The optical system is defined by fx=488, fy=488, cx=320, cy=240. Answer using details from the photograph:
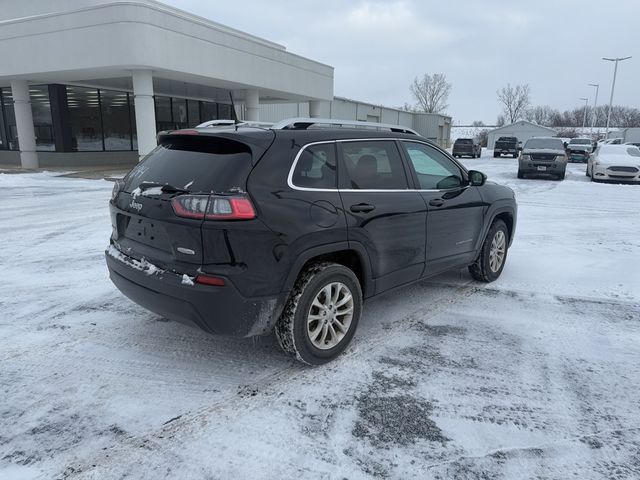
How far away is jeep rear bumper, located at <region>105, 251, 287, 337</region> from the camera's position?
123 inches

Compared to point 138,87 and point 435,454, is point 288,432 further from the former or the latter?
point 138,87

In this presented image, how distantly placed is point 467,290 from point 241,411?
3.25 meters

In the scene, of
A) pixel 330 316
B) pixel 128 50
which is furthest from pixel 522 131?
pixel 330 316

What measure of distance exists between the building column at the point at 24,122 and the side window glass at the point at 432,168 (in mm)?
20386

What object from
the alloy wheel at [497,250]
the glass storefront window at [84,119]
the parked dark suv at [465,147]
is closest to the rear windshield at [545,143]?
the alloy wheel at [497,250]

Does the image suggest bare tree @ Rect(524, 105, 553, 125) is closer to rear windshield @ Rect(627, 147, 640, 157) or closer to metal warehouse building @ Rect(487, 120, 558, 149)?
metal warehouse building @ Rect(487, 120, 558, 149)

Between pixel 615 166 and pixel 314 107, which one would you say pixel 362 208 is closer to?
pixel 615 166

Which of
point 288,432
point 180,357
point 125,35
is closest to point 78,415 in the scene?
point 180,357

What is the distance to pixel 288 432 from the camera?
289cm

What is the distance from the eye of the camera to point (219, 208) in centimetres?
310

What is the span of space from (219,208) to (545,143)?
20.3m

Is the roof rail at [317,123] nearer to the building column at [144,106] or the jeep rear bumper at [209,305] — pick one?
the jeep rear bumper at [209,305]

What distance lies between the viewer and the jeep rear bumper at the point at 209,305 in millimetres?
3113

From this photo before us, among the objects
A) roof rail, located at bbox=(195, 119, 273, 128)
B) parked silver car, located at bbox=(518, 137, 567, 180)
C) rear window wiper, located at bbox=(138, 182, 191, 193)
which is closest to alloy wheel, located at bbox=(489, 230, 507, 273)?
roof rail, located at bbox=(195, 119, 273, 128)
